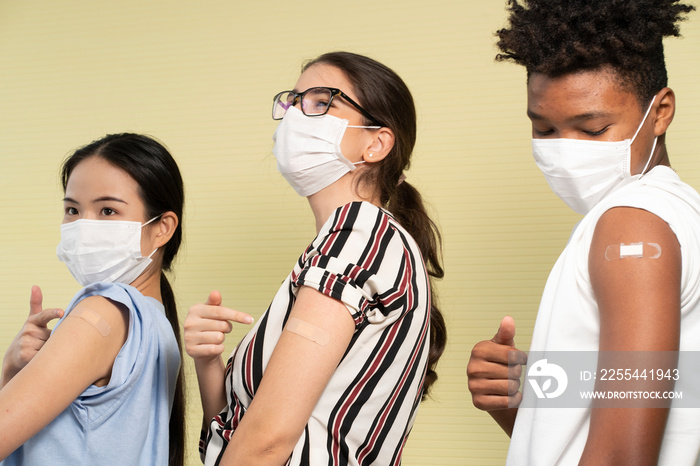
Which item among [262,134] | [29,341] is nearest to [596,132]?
[29,341]

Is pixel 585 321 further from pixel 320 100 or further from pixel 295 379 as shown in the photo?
pixel 320 100

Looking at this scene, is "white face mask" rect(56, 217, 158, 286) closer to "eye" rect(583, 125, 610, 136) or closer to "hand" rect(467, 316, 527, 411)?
"hand" rect(467, 316, 527, 411)

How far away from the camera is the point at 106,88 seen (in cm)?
262

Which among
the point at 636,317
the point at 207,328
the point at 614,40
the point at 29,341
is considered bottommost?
the point at 29,341

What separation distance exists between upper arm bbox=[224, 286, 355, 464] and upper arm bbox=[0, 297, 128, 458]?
0.38 m

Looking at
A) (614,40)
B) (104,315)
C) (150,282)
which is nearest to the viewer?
(614,40)

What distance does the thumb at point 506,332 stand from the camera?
1.09 meters

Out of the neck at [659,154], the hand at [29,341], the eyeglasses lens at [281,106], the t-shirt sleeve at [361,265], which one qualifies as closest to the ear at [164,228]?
the hand at [29,341]

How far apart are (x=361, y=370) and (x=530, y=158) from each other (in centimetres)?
119

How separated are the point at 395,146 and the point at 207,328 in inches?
21.6

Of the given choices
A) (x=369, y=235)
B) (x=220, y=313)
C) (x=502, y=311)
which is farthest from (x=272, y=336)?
(x=502, y=311)

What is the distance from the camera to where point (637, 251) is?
34.4 inches

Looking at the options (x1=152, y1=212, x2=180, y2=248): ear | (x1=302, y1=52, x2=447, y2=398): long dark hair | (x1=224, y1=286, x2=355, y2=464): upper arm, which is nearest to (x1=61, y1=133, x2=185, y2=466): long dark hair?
(x1=152, y1=212, x2=180, y2=248): ear

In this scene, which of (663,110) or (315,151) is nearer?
(663,110)
